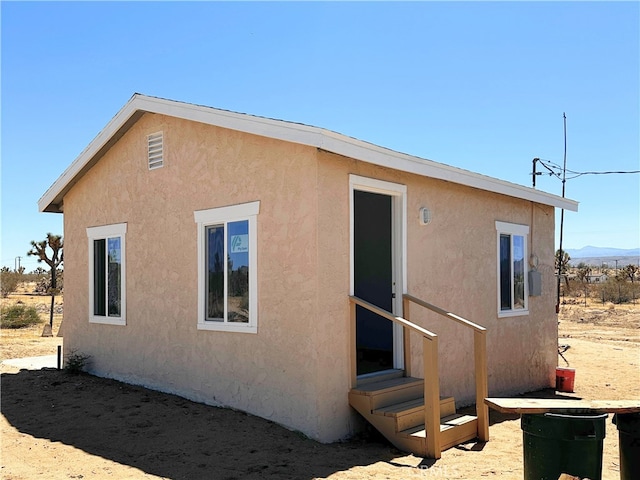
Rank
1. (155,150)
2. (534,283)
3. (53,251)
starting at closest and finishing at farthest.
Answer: (155,150) < (534,283) < (53,251)

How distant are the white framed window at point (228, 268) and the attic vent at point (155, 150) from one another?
135 centimetres

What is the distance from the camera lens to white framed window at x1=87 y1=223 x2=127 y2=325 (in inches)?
375

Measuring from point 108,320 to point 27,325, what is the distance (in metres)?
13.1

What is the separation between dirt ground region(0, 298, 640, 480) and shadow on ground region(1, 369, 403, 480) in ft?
0.04

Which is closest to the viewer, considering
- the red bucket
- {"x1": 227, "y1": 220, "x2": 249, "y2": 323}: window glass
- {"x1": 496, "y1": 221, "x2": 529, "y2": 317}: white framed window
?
{"x1": 227, "y1": 220, "x2": 249, "y2": 323}: window glass

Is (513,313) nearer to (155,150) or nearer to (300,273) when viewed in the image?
(300,273)

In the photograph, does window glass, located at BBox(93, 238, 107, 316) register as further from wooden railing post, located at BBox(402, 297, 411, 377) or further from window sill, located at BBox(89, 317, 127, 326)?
wooden railing post, located at BBox(402, 297, 411, 377)

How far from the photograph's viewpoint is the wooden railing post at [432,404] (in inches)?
238

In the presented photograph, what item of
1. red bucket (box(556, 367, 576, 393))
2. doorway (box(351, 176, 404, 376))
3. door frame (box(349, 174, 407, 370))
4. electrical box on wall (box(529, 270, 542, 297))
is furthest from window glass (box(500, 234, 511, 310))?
door frame (box(349, 174, 407, 370))

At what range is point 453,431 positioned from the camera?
21.7ft

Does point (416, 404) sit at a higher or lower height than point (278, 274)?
lower

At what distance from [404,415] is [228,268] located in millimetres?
2885

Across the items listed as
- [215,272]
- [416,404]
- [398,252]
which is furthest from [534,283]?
[215,272]

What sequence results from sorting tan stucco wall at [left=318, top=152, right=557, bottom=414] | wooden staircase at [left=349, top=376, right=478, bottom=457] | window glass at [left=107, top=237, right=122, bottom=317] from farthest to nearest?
1. window glass at [left=107, top=237, right=122, bottom=317]
2. tan stucco wall at [left=318, top=152, right=557, bottom=414]
3. wooden staircase at [left=349, top=376, right=478, bottom=457]
